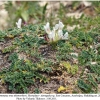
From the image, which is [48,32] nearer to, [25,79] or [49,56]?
[49,56]

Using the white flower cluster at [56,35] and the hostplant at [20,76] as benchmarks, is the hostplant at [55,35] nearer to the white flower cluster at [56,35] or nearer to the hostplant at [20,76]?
the white flower cluster at [56,35]

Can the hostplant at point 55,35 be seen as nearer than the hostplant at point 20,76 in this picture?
No

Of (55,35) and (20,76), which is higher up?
(55,35)

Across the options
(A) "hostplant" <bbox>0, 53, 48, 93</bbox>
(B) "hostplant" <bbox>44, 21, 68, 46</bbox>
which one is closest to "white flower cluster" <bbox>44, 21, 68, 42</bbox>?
(B) "hostplant" <bbox>44, 21, 68, 46</bbox>

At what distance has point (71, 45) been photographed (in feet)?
10.2

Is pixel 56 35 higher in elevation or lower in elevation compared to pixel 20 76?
higher

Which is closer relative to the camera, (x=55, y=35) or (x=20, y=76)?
(x=20, y=76)

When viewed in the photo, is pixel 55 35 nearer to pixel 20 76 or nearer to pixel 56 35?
pixel 56 35

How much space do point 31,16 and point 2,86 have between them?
10.7 ft

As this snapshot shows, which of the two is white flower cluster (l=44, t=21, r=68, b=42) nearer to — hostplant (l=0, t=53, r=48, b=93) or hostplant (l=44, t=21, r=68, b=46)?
hostplant (l=44, t=21, r=68, b=46)

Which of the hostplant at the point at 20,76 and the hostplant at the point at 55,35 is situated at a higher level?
the hostplant at the point at 55,35

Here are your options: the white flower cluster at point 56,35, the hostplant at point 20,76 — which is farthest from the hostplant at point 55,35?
the hostplant at point 20,76


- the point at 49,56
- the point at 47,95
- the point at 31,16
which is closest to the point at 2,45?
the point at 49,56

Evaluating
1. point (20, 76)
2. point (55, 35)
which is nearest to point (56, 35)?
point (55, 35)
